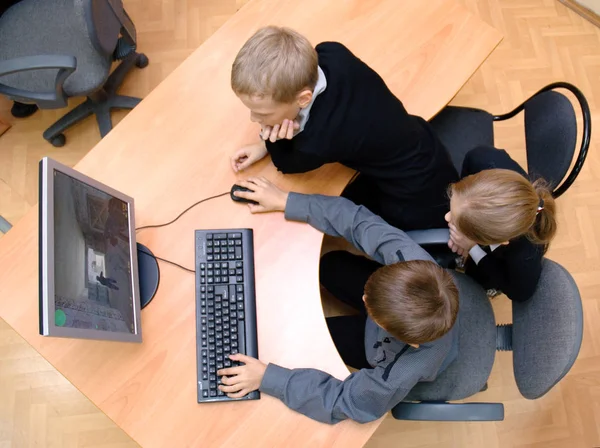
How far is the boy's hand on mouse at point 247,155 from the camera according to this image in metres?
1.46

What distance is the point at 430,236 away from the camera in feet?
5.12

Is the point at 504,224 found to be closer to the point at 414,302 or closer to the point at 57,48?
the point at 414,302

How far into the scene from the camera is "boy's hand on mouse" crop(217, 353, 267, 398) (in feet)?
4.12

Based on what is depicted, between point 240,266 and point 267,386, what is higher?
point 240,266

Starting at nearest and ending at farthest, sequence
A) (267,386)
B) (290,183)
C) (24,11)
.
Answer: (267,386), (290,183), (24,11)

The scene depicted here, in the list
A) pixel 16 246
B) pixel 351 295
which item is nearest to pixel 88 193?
pixel 16 246

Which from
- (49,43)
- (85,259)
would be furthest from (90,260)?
(49,43)

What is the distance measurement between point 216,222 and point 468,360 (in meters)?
0.88

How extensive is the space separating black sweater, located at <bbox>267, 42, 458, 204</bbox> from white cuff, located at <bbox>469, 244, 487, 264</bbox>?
290 millimetres

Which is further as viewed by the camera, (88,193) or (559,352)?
(559,352)


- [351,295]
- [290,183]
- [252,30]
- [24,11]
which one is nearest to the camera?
[290,183]

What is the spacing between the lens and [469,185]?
1.35m

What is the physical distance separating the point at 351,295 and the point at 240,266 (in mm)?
517

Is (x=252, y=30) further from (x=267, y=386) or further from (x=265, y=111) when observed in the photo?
(x=267, y=386)
